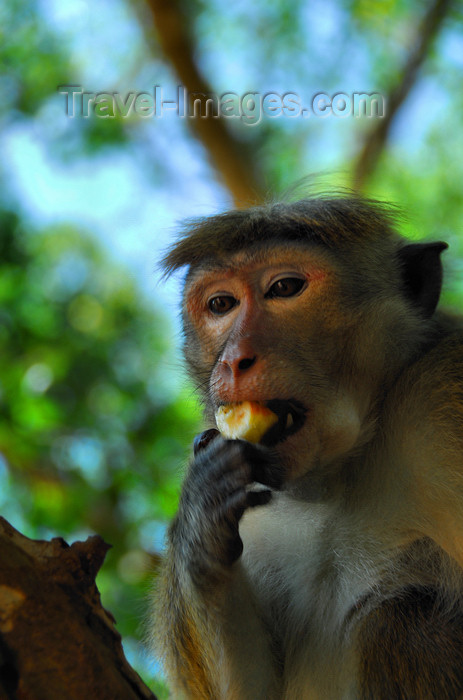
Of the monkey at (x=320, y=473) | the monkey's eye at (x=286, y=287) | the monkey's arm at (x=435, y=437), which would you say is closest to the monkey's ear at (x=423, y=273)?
the monkey at (x=320, y=473)

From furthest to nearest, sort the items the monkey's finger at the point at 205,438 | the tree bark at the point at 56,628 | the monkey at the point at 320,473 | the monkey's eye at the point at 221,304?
the monkey's eye at the point at 221,304 < the monkey's finger at the point at 205,438 < the monkey at the point at 320,473 < the tree bark at the point at 56,628

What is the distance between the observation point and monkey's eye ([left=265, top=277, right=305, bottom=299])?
3.18 m

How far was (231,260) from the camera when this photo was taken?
134 inches

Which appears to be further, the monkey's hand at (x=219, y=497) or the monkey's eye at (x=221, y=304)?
the monkey's eye at (x=221, y=304)

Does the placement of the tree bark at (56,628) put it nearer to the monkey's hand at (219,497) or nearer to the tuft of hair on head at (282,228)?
the monkey's hand at (219,497)

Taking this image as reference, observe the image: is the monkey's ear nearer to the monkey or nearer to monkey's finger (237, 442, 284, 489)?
the monkey

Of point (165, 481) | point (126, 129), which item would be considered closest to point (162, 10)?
point (126, 129)

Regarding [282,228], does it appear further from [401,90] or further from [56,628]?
[401,90]

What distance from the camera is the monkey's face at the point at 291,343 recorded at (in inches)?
112

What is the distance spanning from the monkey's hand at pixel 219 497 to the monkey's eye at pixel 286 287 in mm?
627

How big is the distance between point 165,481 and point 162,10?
15.2ft

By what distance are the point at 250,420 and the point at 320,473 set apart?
1.94ft

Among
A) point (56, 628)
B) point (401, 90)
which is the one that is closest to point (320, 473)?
point (56, 628)

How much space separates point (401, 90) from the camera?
8367mm
